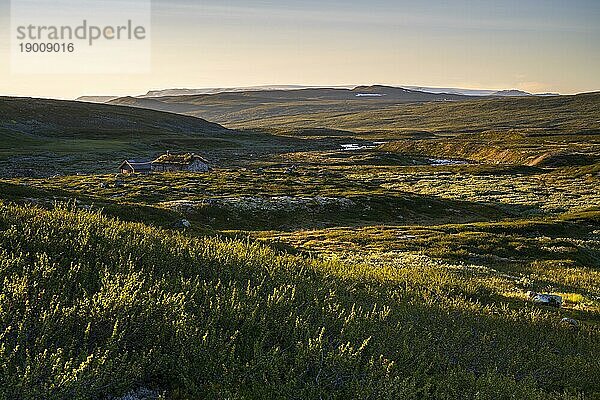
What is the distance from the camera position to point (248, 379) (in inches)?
211

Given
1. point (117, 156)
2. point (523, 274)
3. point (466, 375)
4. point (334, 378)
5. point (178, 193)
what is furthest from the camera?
point (117, 156)

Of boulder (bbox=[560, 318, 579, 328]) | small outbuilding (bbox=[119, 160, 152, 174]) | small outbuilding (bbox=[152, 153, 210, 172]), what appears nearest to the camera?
boulder (bbox=[560, 318, 579, 328])

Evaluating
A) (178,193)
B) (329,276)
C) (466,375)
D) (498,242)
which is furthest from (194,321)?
(178,193)

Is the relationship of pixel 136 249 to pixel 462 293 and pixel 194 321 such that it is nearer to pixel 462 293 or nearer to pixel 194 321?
pixel 194 321

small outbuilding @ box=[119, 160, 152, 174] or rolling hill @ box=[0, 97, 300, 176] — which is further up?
rolling hill @ box=[0, 97, 300, 176]

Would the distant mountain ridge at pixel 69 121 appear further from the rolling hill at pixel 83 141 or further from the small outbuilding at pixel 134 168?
the small outbuilding at pixel 134 168

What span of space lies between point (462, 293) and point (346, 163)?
9151 cm

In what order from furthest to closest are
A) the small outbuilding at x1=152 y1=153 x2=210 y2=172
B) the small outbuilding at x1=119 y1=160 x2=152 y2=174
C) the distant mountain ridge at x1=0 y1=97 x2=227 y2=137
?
1. the distant mountain ridge at x1=0 y1=97 x2=227 y2=137
2. the small outbuilding at x1=152 y1=153 x2=210 y2=172
3. the small outbuilding at x1=119 y1=160 x2=152 y2=174

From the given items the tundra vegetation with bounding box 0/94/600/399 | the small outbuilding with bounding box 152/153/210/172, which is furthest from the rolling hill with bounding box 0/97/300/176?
the tundra vegetation with bounding box 0/94/600/399

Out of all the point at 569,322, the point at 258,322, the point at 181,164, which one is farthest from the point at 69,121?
the point at 258,322

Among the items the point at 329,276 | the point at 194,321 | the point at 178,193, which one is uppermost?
the point at 194,321

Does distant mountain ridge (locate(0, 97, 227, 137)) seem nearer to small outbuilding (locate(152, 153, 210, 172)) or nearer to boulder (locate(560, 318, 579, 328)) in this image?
small outbuilding (locate(152, 153, 210, 172))

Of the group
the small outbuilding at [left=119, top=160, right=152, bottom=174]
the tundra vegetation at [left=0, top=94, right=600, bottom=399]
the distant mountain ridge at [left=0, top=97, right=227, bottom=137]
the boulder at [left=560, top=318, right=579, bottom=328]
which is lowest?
the small outbuilding at [left=119, top=160, right=152, bottom=174]

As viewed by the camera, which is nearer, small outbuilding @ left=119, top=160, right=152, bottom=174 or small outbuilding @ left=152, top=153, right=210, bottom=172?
small outbuilding @ left=119, top=160, right=152, bottom=174
